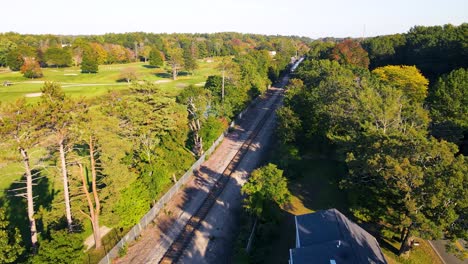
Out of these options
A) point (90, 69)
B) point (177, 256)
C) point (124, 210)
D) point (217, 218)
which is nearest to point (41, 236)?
point (124, 210)

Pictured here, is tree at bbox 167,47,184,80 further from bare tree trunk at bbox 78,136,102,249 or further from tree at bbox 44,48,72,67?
bare tree trunk at bbox 78,136,102,249

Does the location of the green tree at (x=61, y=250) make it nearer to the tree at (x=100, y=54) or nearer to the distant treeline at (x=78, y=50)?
the distant treeline at (x=78, y=50)

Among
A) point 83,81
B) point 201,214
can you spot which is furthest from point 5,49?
point 201,214

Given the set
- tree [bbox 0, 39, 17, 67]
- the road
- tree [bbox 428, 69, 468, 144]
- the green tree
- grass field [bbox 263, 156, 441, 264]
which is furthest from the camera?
tree [bbox 0, 39, 17, 67]

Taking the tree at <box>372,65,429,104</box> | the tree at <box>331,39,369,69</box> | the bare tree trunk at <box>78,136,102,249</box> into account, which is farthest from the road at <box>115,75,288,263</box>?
the tree at <box>331,39,369,69</box>

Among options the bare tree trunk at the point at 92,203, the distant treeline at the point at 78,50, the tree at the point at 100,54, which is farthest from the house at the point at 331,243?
the tree at the point at 100,54

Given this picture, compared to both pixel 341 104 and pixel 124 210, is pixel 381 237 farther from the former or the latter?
pixel 124 210
